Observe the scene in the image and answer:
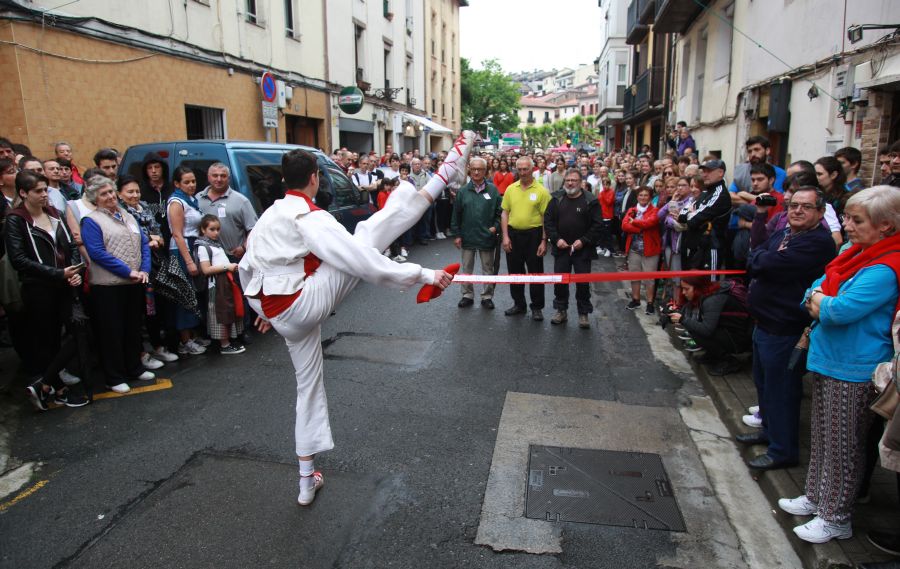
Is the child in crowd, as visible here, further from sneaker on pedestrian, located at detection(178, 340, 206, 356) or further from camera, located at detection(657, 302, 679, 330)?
camera, located at detection(657, 302, 679, 330)

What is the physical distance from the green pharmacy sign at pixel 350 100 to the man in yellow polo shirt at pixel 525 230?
40.4ft

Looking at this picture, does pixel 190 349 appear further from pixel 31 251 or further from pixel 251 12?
pixel 251 12

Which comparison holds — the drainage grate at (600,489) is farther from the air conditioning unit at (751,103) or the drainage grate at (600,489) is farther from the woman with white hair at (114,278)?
the air conditioning unit at (751,103)

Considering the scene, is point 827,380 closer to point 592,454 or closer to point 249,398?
point 592,454

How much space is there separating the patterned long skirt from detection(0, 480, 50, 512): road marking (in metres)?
4.60

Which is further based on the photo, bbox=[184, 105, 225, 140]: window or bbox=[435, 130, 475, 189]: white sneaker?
bbox=[184, 105, 225, 140]: window

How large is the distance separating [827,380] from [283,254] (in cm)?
297

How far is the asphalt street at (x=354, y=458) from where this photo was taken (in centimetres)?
323

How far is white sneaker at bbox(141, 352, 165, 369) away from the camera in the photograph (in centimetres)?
605

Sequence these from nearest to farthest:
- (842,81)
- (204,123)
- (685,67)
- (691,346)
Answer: (691,346) < (842,81) < (204,123) < (685,67)

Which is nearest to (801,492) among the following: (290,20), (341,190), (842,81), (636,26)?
(842,81)

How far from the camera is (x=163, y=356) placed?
6.25m

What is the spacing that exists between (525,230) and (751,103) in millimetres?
5917

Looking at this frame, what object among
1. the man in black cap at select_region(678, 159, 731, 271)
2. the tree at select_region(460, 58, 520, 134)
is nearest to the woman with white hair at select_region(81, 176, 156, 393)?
the man in black cap at select_region(678, 159, 731, 271)
